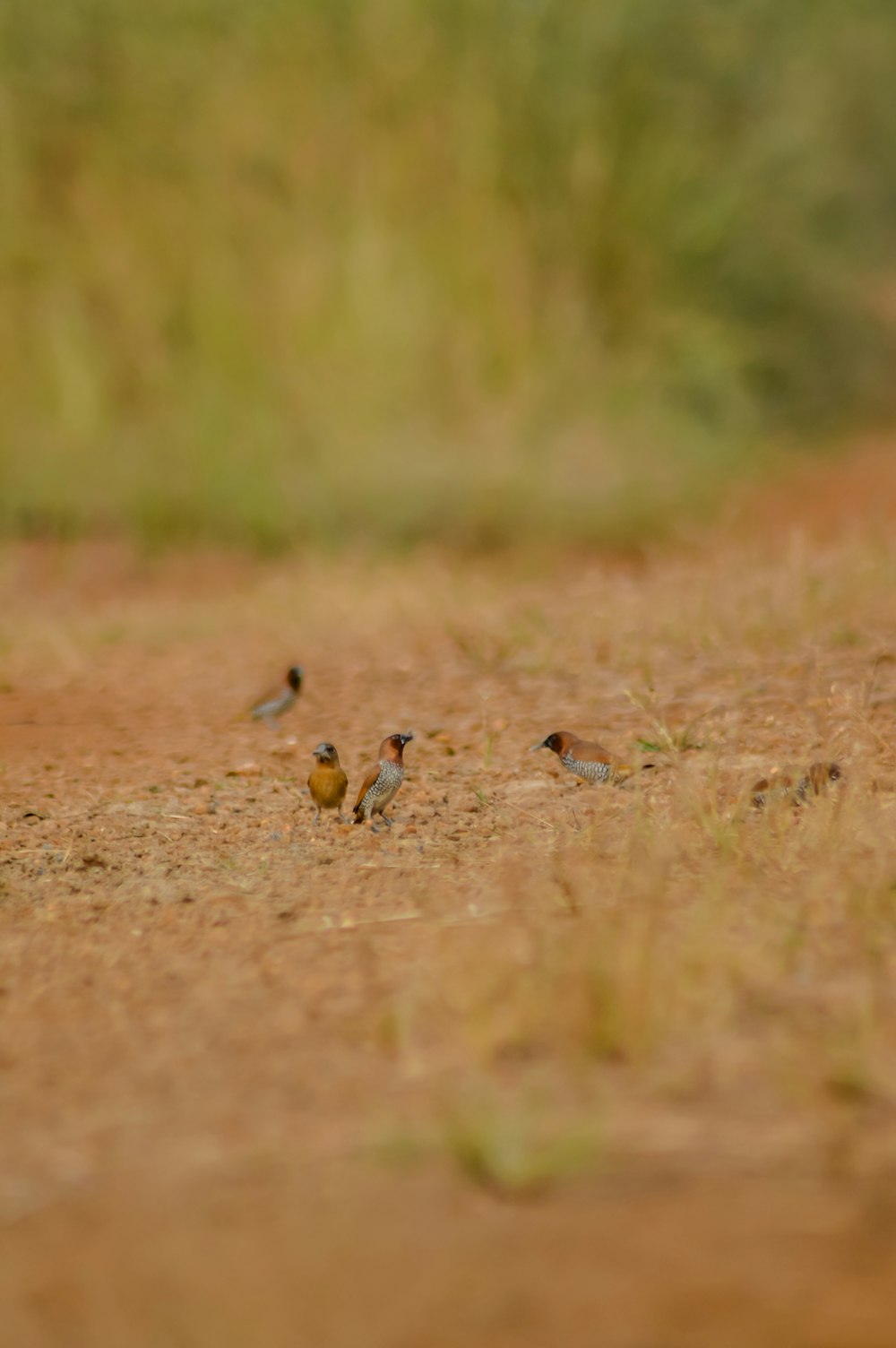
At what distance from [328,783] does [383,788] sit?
14 centimetres

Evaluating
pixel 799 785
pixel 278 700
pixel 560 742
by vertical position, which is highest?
pixel 278 700

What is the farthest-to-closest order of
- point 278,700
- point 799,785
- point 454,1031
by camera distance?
point 278,700 → point 799,785 → point 454,1031

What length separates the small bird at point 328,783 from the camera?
3328 mm

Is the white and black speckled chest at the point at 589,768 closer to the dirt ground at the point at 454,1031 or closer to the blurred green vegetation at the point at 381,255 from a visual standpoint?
the dirt ground at the point at 454,1031

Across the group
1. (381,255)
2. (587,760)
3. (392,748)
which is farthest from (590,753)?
(381,255)

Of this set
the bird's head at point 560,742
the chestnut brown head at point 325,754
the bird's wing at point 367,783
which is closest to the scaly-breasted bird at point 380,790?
the bird's wing at point 367,783

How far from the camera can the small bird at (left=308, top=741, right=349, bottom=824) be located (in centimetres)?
333

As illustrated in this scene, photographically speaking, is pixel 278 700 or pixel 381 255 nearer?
pixel 278 700

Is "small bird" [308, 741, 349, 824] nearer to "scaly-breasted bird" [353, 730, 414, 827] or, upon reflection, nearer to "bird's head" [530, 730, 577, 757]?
"scaly-breasted bird" [353, 730, 414, 827]

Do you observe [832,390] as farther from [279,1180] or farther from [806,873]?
[279,1180]

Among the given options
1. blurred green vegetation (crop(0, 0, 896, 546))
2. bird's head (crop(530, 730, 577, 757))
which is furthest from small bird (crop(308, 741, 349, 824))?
blurred green vegetation (crop(0, 0, 896, 546))

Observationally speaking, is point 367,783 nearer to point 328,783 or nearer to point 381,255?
point 328,783

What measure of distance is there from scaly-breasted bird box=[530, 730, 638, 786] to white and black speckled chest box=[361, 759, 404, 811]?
0.35 m

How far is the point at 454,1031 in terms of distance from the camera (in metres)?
2.03
